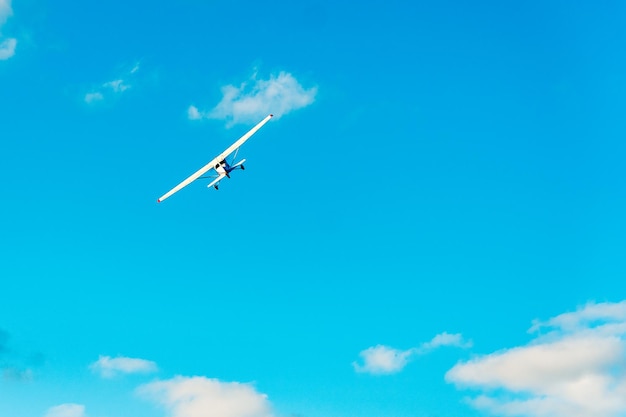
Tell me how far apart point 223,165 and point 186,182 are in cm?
1279

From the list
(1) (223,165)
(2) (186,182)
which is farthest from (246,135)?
(2) (186,182)

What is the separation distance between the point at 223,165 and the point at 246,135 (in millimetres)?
7916

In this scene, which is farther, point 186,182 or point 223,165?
point 186,182

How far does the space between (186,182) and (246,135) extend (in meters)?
16.7

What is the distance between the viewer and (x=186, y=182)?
106125 mm

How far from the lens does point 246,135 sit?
100688mm

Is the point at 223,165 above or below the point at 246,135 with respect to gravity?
below

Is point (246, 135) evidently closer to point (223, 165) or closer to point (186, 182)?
point (223, 165)

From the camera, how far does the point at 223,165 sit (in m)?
97.6
